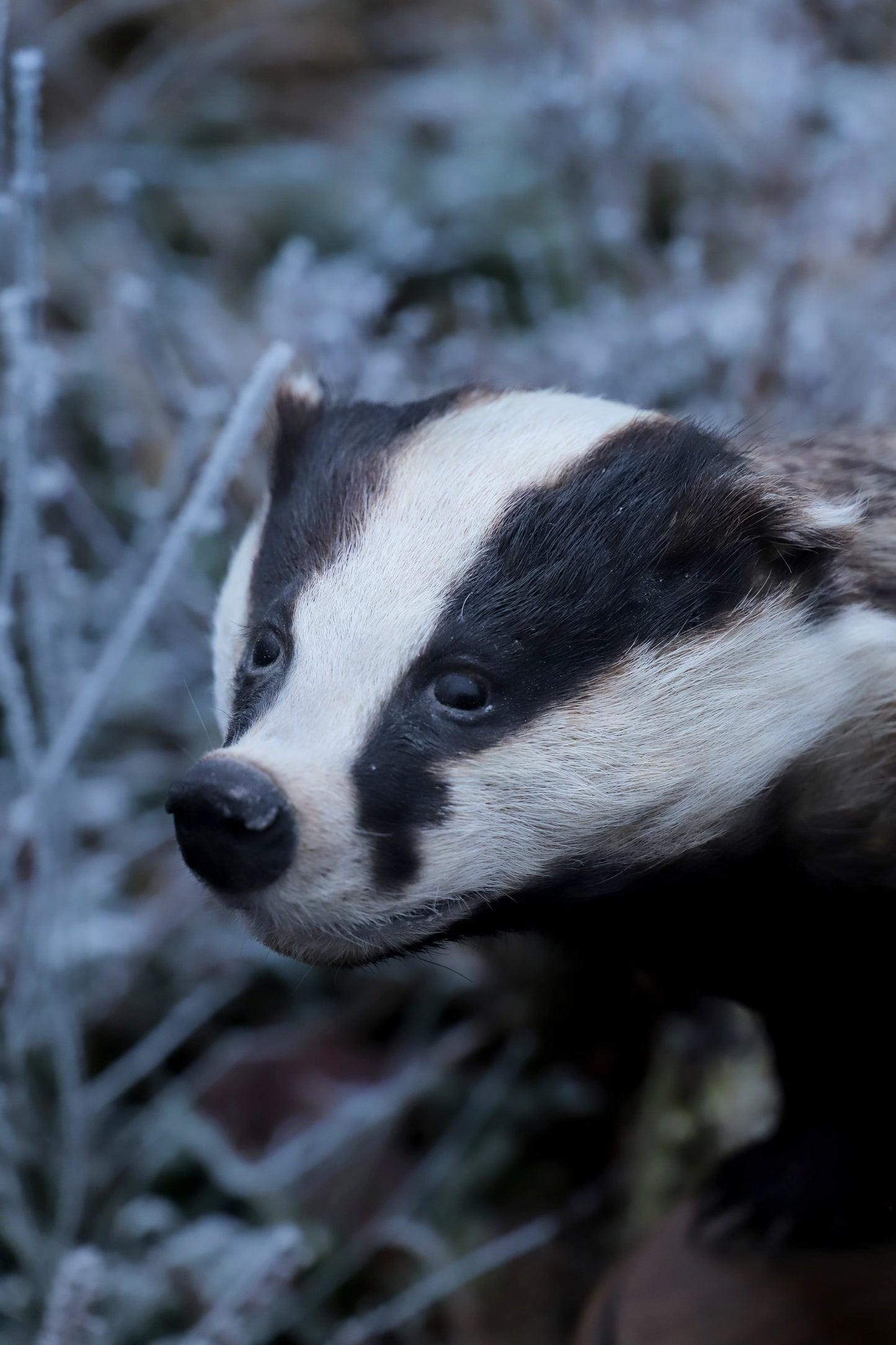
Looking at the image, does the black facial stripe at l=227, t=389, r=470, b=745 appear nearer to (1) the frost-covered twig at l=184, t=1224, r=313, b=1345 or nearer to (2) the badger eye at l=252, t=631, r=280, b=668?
(2) the badger eye at l=252, t=631, r=280, b=668

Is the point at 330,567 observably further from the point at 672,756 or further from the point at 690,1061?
the point at 690,1061

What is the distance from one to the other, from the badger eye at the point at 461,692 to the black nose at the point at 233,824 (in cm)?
15

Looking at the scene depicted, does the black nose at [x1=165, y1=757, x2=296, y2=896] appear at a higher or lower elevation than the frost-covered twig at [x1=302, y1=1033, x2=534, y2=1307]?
higher

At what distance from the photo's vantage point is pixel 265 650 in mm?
963

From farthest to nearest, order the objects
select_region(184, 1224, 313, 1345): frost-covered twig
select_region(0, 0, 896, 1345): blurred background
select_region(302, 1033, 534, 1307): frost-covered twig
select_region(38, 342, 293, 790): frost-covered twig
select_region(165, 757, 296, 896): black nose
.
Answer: select_region(302, 1033, 534, 1307): frost-covered twig, select_region(0, 0, 896, 1345): blurred background, select_region(184, 1224, 313, 1345): frost-covered twig, select_region(38, 342, 293, 790): frost-covered twig, select_region(165, 757, 296, 896): black nose

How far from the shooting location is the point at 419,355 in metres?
1.93

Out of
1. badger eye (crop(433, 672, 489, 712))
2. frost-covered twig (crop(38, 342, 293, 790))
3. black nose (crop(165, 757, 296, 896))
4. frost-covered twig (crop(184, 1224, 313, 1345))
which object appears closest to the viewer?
black nose (crop(165, 757, 296, 896))

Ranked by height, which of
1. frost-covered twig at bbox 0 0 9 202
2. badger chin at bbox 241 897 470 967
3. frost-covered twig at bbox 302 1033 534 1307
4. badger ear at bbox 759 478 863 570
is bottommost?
frost-covered twig at bbox 302 1033 534 1307

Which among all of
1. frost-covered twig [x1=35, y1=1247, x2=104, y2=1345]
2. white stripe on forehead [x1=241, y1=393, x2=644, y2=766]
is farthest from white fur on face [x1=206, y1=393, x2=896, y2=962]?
frost-covered twig [x1=35, y1=1247, x2=104, y2=1345]

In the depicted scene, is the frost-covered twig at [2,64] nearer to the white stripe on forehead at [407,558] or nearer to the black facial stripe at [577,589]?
the white stripe on forehead at [407,558]

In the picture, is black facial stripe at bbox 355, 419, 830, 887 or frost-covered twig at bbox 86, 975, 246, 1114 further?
frost-covered twig at bbox 86, 975, 246, 1114

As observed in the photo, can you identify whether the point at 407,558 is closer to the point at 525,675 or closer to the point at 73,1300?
the point at 525,675

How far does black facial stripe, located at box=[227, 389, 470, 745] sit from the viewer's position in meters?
0.95

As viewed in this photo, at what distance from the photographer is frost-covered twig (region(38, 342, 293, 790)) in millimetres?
1061
